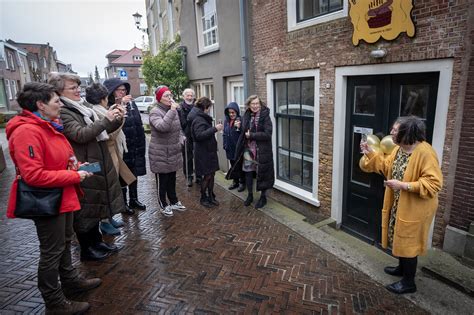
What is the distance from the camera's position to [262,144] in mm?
4988

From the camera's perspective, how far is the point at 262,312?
2.81 m

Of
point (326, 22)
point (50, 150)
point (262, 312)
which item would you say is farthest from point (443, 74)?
point (50, 150)

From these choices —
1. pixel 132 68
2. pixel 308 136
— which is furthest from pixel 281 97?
pixel 132 68

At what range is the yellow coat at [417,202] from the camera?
2.58m

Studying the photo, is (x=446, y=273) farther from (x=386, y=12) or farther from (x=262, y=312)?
(x=386, y=12)

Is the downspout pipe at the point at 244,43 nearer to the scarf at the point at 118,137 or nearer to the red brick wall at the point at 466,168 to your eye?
the scarf at the point at 118,137

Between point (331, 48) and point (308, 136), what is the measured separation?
5.08ft

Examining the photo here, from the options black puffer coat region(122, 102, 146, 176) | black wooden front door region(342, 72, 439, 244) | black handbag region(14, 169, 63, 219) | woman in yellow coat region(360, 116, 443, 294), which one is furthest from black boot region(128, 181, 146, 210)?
woman in yellow coat region(360, 116, 443, 294)

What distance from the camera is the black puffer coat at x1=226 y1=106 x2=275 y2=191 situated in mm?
4895

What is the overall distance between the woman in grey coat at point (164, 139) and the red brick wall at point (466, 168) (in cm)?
352

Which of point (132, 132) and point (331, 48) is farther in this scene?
point (132, 132)

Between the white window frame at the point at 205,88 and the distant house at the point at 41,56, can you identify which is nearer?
the white window frame at the point at 205,88

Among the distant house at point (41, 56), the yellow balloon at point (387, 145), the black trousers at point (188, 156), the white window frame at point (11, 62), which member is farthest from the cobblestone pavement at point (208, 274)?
the distant house at point (41, 56)

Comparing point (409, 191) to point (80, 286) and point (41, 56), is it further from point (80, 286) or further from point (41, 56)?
point (41, 56)
